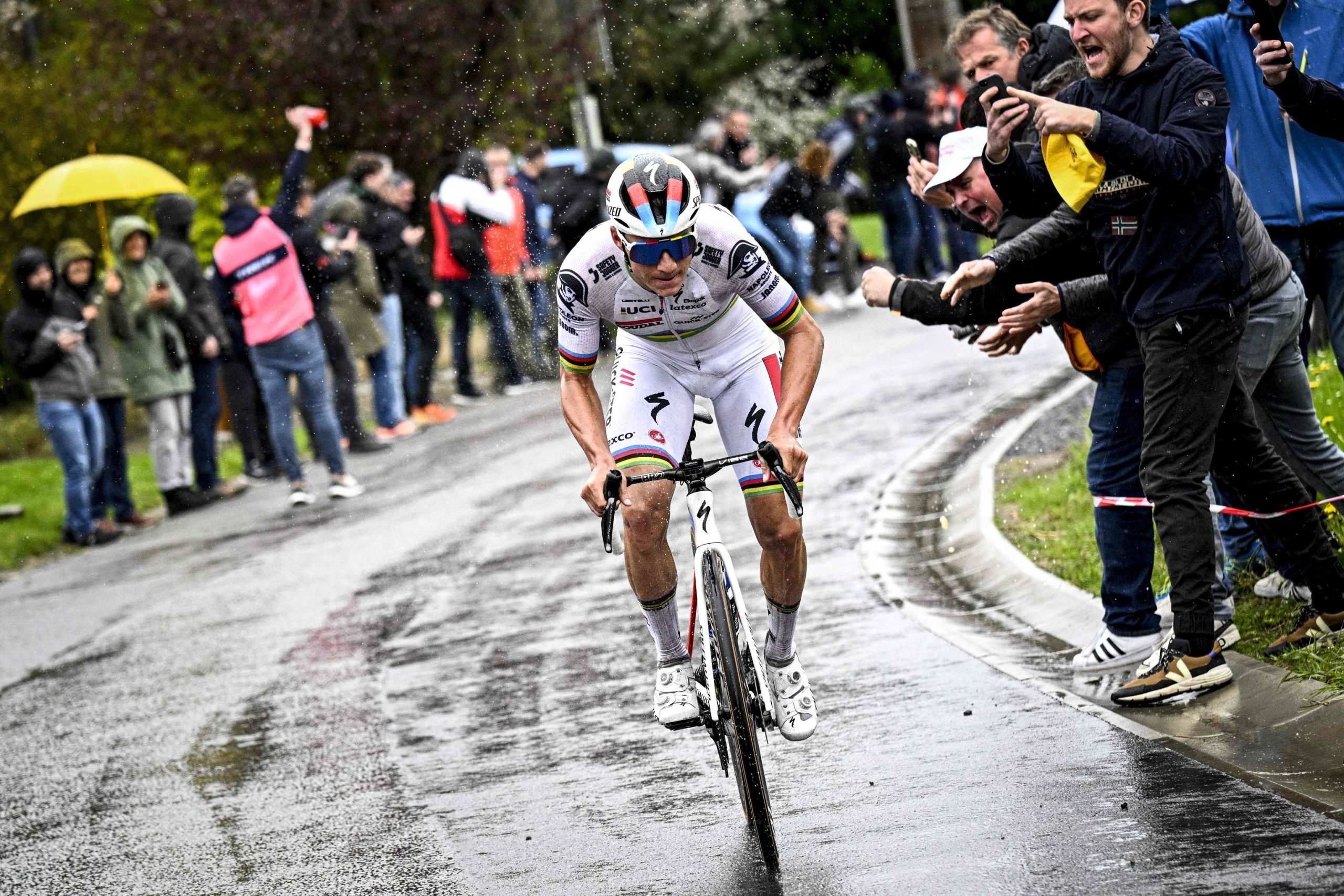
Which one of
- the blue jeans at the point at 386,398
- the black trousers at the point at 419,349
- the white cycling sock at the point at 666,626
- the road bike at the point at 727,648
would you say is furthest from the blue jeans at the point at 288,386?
the road bike at the point at 727,648

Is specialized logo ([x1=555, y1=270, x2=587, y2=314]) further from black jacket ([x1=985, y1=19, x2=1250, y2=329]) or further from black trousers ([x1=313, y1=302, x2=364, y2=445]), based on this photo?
black trousers ([x1=313, y1=302, x2=364, y2=445])

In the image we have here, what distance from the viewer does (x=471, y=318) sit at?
63.9 feet

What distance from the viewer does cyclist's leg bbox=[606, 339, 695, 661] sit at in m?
6.45

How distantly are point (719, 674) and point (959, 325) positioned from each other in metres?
2.15

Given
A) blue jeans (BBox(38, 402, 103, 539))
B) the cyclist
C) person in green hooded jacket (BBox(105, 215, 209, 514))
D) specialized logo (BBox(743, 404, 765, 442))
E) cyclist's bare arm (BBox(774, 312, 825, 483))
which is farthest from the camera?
person in green hooded jacket (BBox(105, 215, 209, 514))

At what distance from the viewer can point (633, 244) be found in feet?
19.9

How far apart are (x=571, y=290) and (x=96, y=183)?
11.5m

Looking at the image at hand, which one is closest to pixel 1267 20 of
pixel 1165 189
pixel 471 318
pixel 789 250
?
pixel 1165 189

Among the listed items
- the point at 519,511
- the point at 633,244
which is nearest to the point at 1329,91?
the point at 633,244

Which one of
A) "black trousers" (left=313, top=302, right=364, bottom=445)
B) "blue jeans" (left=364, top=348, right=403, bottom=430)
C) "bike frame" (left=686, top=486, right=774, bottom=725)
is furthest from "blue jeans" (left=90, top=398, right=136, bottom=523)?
"bike frame" (left=686, top=486, right=774, bottom=725)

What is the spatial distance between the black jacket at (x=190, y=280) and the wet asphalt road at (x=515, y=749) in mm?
3144

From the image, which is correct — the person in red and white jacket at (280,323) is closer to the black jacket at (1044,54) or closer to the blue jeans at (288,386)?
the blue jeans at (288,386)

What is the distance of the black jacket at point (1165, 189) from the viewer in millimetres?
6199

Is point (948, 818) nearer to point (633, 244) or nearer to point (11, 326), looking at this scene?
point (633, 244)
